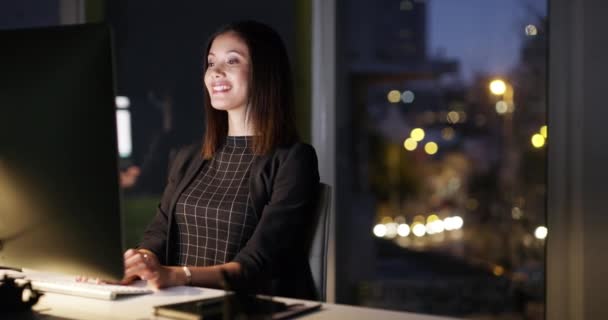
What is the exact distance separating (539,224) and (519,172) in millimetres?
245

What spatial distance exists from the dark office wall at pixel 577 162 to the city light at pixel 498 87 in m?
0.23

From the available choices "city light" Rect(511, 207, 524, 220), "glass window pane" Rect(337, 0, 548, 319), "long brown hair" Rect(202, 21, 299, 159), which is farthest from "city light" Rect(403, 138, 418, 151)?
"long brown hair" Rect(202, 21, 299, 159)

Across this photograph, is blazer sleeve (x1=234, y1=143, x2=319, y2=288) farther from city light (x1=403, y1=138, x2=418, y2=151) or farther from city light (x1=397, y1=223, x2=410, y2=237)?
city light (x1=397, y1=223, x2=410, y2=237)

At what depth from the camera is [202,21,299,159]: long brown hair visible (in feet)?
6.46

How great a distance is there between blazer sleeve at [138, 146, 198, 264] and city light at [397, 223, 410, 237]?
1519mm

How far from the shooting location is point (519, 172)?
3061mm

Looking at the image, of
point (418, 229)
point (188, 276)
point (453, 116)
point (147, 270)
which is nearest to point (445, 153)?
point (453, 116)

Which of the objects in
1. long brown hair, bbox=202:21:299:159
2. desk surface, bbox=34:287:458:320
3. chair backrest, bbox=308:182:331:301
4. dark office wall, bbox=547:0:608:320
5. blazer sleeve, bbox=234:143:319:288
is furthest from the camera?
dark office wall, bbox=547:0:608:320

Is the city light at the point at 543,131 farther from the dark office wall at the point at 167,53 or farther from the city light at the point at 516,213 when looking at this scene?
the dark office wall at the point at 167,53

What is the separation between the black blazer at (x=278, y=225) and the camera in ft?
5.81

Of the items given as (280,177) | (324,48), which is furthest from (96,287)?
(324,48)

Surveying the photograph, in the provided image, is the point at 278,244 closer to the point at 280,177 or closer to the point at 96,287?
the point at 280,177

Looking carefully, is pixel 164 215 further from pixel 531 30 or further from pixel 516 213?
pixel 531 30

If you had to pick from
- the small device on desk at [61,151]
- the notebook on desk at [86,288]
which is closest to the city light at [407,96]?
the notebook on desk at [86,288]
